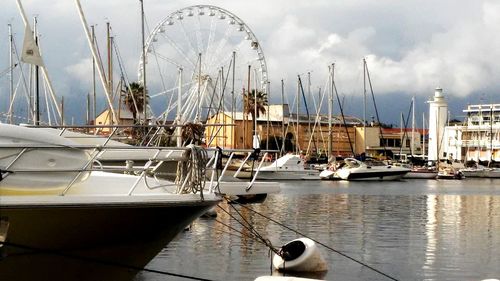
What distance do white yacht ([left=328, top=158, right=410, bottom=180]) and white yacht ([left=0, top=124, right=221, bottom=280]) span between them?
271 ft

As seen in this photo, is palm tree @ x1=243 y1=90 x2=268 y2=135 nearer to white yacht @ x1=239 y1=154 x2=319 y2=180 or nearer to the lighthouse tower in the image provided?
white yacht @ x1=239 y1=154 x2=319 y2=180

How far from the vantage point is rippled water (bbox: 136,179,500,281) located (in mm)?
22125

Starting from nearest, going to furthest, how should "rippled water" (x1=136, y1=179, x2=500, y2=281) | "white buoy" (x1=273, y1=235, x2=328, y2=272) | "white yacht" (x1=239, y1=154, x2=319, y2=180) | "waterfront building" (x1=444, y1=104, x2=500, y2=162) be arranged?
"white buoy" (x1=273, y1=235, x2=328, y2=272) → "rippled water" (x1=136, y1=179, x2=500, y2=281) → "white yacht" (x1=239, y1=154, x2=319, y2=180) → "waterfront building" (x1=444, y1=104, x2=500, y2=162)

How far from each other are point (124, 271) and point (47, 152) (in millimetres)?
2803

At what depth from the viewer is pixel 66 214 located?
1345 centimetres

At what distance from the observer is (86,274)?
14.7m

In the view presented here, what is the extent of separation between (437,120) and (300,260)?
14519 cm

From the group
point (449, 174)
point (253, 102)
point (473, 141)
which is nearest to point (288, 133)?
point (253, 102)

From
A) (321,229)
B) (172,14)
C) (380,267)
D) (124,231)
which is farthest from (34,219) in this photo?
(172,14)

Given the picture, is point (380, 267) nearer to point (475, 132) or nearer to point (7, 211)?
point (7, 211)

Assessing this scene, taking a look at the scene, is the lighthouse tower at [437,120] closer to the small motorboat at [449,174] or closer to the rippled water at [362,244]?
the small motorboat at [449,174]

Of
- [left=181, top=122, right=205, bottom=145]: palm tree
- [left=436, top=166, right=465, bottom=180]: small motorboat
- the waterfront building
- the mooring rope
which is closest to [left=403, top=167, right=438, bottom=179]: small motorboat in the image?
[left=436, top=166, right=465, bottom=180]: small motorboat

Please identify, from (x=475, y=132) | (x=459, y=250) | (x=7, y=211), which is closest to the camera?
(x=7, y=211)

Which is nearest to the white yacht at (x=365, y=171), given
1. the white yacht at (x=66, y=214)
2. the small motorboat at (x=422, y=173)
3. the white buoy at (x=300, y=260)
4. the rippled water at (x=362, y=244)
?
the small motorboat at (x=422, y=173)
